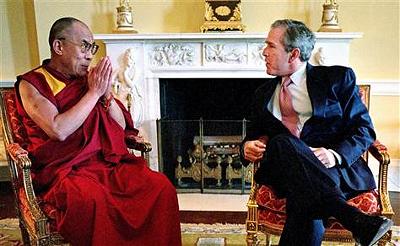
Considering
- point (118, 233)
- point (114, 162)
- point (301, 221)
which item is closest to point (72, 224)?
point (118, 233)

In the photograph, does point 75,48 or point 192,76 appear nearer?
point 75,48

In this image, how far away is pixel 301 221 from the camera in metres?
1.46

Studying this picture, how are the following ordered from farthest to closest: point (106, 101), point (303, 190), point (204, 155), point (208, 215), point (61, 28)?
1. point (204, 155)
2. point (208, 215)
3. point (106, 101)
4. point (61, 28)
5. point (303, 190)

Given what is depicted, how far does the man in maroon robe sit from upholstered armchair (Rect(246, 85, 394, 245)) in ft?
1.07

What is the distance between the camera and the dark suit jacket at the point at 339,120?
1.61 meters

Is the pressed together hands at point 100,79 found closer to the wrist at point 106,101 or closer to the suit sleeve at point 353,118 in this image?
the wrist at point 106,101

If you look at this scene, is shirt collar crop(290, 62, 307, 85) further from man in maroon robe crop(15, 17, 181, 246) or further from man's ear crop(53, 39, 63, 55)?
man's ear crop(53, 39, 63, 55)

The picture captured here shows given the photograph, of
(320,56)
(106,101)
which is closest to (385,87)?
(320,56)

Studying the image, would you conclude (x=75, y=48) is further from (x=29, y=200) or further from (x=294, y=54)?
(x=294, y=54)

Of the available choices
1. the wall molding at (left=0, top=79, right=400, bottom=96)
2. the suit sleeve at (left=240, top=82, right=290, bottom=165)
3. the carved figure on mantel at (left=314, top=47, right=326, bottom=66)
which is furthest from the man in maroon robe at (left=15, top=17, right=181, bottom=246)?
the wall molding at (left=0, top=79, right=400, bottom=96)

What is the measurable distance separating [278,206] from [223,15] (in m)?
1.57

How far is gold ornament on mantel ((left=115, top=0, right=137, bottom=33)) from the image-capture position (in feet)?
8.99

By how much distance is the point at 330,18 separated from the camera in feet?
8.68

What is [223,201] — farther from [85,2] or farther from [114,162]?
[85,2]
